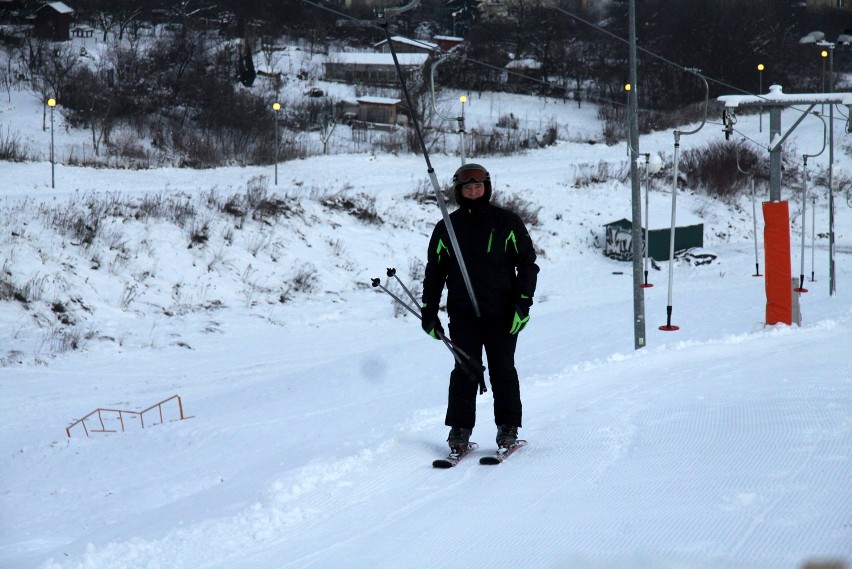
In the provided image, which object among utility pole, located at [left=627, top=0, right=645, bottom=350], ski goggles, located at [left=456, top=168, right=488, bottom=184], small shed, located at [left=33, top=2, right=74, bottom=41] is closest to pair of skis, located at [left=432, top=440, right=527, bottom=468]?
ski goggles, located at [left=456, top=168, right=488, bottom=184]

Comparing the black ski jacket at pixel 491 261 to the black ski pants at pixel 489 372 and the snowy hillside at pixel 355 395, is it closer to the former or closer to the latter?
the black ski pants at pixel 489 372

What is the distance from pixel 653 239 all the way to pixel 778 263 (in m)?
13.8

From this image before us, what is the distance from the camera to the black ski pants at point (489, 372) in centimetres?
570

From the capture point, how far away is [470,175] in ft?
18.2

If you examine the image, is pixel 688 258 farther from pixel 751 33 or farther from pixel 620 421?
pixel 751 33

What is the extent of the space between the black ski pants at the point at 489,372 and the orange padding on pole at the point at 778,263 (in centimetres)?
1185

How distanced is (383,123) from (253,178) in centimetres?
2078

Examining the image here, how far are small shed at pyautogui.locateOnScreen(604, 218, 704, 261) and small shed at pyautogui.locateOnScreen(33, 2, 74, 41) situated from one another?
108 feet

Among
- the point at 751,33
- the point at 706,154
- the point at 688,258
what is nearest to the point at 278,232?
the point at 688,258

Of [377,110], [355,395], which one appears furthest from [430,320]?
[377,110]

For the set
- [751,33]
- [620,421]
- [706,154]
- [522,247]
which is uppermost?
[751,33]

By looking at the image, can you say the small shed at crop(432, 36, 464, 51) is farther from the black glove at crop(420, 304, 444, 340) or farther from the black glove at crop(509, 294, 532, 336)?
the black glove at crop(509, 294, 532, 336)

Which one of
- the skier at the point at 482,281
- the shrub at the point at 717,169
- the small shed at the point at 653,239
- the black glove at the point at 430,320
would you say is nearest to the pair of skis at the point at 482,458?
the skier at the point at 482,281

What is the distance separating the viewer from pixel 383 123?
158 ft
